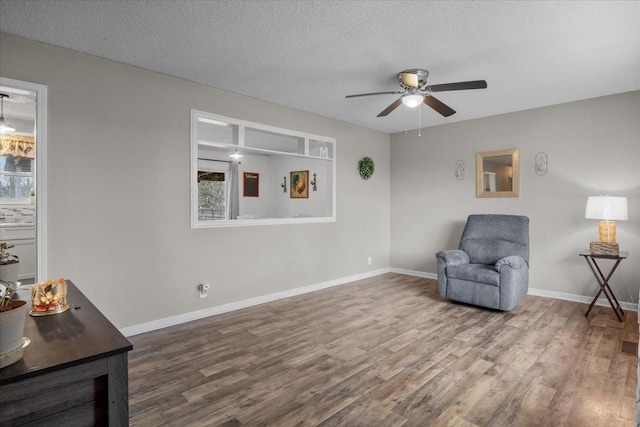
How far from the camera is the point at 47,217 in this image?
9.26 ft

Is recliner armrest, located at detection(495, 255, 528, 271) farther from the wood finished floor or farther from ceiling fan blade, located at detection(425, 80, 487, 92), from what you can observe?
ceiling fan blade, located at detection(425, 80, 487, 92)

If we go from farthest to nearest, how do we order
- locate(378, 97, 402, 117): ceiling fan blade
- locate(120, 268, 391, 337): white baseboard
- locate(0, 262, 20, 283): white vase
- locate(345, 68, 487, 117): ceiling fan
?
locate(378, 97, 402, 117): ceiling fan blade → locate(120, 268, 391, 337): white baseboard → locate(345, 68, 487, 117): ceiling fan → locate(0, 262, 20, 283): white vase

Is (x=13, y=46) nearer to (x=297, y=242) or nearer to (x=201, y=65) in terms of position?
(x=201, y=65)

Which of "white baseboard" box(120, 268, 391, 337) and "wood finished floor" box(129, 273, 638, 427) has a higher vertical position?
"white baseboard" box(120, 268, 391, 337)

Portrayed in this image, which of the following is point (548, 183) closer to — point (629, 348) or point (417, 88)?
point (629, 348)

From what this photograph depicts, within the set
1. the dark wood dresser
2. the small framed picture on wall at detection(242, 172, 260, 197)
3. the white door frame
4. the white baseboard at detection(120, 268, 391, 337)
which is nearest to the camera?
the dark wood dresser

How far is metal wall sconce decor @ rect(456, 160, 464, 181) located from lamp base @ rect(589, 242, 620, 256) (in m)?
1.98

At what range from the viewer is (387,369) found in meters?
2.60

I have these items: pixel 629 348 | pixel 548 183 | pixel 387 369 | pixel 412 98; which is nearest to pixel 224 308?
pixel 387 369

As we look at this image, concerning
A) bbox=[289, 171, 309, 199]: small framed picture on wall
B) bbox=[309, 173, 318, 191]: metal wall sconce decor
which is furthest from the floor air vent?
bbox=[289, 171, 309, 199]: small framed picture on wall

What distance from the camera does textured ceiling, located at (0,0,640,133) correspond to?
7.69ft

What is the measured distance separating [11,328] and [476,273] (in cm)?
409

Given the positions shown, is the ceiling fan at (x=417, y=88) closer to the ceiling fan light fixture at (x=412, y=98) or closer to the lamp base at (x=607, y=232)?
the ceiling fan light fixture at (x=412, y=98)

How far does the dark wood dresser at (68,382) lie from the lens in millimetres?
892
